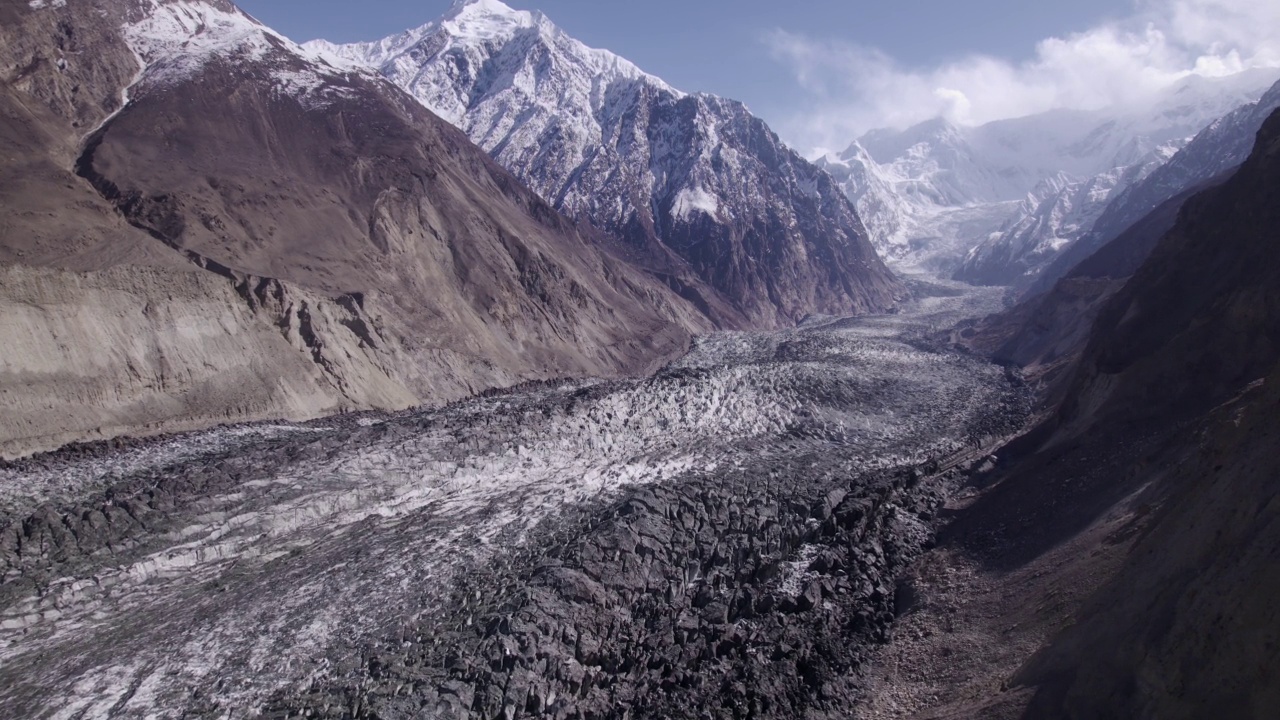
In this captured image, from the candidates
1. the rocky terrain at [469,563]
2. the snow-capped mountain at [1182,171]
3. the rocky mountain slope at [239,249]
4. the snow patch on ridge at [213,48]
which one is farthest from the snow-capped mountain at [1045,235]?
the rocky terrain at [469,563]

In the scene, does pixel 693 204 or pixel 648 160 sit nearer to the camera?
pixel 693 204

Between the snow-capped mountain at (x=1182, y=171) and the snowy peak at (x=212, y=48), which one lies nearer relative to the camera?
the snowy peak at (x=212, y=48)

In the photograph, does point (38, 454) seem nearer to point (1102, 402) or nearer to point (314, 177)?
point (314, 177)

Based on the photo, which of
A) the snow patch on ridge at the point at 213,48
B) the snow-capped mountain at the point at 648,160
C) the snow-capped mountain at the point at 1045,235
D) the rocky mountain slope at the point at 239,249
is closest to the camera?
the rocky mountain slope at the point at 239,249

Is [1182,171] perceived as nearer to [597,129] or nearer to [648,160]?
[648,160]

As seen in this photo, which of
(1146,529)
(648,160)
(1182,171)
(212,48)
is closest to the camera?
(1146,529)

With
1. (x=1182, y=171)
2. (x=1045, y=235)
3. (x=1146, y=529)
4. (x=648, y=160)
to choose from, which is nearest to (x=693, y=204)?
(x=648, y=160)

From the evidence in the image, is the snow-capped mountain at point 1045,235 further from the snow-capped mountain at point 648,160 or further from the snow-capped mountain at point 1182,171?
the snow-capped mountain at point 648,160
